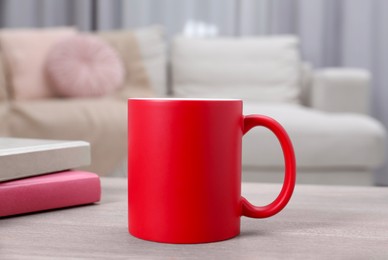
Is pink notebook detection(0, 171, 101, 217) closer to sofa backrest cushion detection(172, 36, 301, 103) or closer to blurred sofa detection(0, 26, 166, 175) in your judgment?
blurred sofa detection(0, 26, 166, 175)

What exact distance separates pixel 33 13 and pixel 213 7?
3.64 feet

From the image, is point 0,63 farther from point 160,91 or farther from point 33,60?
point 160,91

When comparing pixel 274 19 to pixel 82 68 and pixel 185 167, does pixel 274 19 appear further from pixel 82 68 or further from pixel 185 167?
pixel 185 167

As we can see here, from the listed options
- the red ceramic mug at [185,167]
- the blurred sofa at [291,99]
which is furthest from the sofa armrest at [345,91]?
the red ceramic mug at [185,167]

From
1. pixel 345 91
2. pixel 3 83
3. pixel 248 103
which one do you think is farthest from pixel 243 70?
pixel 3 83

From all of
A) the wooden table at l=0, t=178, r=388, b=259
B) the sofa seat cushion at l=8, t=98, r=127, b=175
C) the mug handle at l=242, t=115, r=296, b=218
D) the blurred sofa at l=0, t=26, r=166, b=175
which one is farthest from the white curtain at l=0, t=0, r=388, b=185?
the mug handle at l=242, t=115, r=296, b=218

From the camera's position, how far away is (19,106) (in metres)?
2.45

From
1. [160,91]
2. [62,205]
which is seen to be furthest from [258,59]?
[62,205]

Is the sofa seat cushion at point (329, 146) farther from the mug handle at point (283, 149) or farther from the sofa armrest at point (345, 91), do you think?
the mug handle at point (283, 149)

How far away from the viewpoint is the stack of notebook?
63 centimetres

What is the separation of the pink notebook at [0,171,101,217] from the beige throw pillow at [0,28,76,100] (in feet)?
7.20

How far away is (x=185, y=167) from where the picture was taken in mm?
513

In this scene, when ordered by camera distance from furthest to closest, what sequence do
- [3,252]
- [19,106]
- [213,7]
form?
[213,7] → [19,106] → [3,252]

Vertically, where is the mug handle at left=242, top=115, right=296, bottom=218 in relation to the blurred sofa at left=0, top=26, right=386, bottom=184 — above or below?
above
